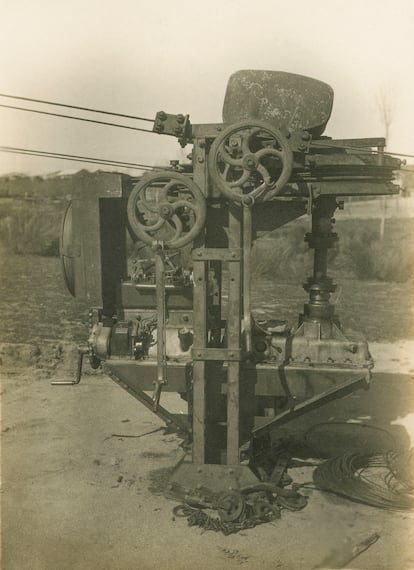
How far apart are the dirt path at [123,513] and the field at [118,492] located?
12mm

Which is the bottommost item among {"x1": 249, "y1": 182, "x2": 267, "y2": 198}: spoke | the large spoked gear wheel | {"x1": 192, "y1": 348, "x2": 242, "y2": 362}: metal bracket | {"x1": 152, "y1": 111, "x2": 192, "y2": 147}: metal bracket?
{"x1": 192, "y1": 348, "x2": 242, "y2": 362}: metal bracket

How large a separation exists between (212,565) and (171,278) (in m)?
3.18

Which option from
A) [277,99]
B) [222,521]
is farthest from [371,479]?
[277,99]

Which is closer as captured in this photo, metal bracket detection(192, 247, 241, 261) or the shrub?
metal bracket detection(192, 247, 241, 261)

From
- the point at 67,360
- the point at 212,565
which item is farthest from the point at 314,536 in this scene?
the point at 67,360

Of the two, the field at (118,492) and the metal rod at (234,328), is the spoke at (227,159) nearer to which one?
the metal rod at (234,328)

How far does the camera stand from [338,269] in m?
23.4

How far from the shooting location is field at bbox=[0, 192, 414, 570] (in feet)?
16.1

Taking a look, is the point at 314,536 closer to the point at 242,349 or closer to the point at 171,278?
the point at 242,349

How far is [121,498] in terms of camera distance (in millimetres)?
5910

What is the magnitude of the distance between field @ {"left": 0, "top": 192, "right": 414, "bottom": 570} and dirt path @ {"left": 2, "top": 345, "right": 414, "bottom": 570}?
1cm

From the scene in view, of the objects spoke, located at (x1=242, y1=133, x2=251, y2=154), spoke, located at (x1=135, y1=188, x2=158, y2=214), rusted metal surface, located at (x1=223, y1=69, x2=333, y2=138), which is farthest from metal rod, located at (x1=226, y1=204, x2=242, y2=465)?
rusted metal surface, located at (x1=223, y1=69, x2=333, y2=138)

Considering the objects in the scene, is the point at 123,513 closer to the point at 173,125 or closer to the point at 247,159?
the point at 247,159

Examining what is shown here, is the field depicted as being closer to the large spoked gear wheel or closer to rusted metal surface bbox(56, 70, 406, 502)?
rusted metal surface bbox(56, 70, 406, 502)
